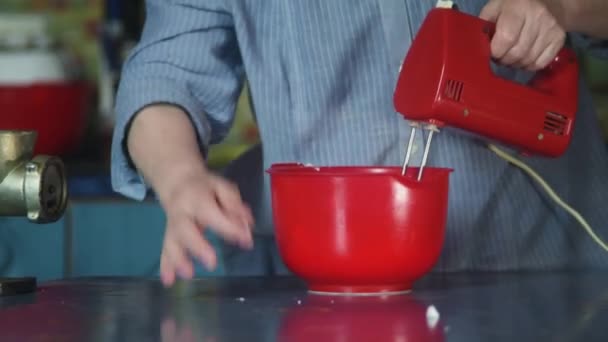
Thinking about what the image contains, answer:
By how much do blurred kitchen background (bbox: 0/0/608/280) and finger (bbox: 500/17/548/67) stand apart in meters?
1.13

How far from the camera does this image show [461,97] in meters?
1.04

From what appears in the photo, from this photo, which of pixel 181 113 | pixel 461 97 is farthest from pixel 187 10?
pixel 461 97

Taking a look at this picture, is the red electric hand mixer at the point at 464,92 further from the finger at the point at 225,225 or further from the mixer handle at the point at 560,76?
the finger at the point at 225,225

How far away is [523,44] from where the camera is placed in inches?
42.6

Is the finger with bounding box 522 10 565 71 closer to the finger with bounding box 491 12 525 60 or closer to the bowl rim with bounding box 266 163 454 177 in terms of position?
the finger with bounding box 491 12 525 60

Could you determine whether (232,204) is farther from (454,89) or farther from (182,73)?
(182,73)

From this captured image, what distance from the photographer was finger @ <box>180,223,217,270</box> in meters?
0.95

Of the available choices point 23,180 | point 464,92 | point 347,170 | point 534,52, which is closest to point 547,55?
point 534,52

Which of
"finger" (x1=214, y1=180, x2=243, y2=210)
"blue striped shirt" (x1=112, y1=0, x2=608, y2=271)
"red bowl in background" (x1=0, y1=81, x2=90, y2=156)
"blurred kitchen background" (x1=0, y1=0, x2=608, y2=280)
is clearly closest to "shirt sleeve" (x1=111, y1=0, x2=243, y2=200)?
"blue striped shirt" (x1=112, y1=0, x2=608, y2=271)

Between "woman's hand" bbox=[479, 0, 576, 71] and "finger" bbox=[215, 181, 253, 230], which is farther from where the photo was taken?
"woman's hand" bbox=[479, 0, 576, 71]

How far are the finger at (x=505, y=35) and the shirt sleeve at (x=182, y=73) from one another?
1.06 ft

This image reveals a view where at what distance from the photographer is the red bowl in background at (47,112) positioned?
239 cm

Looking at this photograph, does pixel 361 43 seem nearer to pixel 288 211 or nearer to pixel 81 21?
pixel 288 211

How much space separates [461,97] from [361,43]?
0.28 metres
